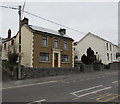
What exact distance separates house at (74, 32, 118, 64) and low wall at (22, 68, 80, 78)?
900 inches

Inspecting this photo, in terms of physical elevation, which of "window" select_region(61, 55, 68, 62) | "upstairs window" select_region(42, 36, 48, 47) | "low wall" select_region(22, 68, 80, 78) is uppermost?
"upstairs window" select_region(42, 36, 48, 47)

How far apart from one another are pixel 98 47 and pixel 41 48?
1084 inches

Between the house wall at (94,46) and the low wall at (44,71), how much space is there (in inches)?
898

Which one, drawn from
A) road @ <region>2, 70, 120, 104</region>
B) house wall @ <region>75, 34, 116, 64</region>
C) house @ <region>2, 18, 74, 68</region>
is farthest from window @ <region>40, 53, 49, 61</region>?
house wall @ <region>75, 34, 116, 64</region>

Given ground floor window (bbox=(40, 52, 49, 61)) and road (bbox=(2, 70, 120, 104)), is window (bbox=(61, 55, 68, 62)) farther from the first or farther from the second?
road (bbox=(2, 70, 120, 104))

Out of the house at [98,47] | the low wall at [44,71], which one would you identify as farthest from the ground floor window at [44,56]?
the house at [98,47]

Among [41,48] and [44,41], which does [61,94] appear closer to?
[41,48]

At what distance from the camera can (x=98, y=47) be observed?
178 ft

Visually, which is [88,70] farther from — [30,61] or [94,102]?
[94,102]

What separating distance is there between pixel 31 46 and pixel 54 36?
4.43 meters

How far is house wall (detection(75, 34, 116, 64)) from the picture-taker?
5309 centimetres

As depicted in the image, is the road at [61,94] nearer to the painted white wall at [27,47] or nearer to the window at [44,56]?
the painted white wall at [27,47]

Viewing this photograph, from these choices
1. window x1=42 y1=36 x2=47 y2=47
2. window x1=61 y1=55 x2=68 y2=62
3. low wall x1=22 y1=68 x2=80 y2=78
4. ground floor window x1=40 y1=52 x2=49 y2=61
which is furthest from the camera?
window x1=61 y1=55 x2=68 y2=62

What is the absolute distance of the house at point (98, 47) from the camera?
53.1 meters
